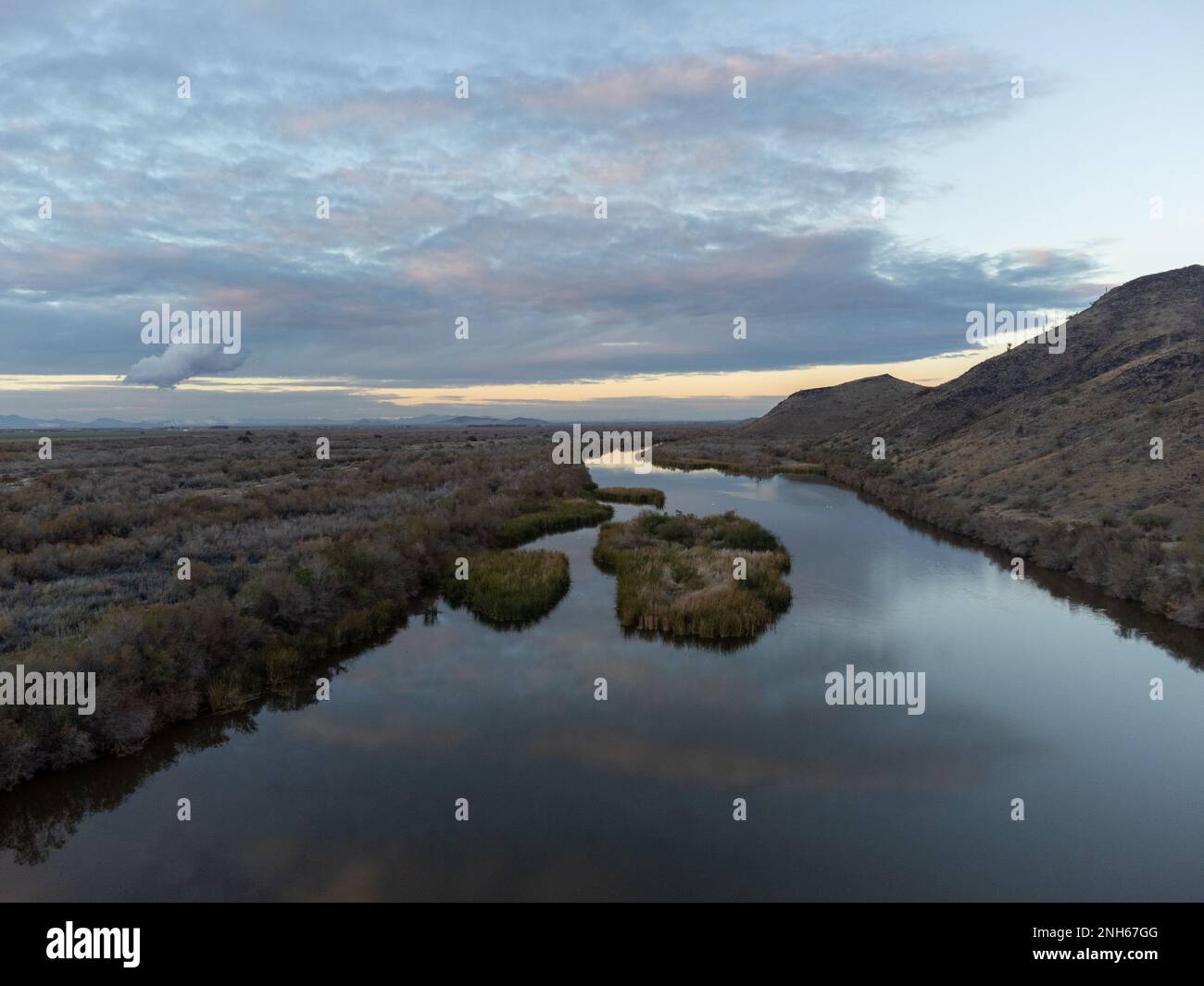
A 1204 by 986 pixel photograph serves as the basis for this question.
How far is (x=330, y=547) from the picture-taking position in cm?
2241

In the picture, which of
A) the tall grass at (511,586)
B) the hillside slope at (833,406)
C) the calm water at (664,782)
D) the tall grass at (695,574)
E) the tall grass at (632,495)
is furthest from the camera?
the hillside slope at (833,406)

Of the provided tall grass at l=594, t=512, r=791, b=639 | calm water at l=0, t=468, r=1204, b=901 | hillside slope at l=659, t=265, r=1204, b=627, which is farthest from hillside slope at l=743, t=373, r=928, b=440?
calm water at l=0, t=468, r=1204, b=901

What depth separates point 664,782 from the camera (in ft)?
39.9

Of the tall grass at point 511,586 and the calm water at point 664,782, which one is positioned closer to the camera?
the calm water at point 664,782

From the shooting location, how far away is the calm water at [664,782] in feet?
31.6

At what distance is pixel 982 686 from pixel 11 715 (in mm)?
20784

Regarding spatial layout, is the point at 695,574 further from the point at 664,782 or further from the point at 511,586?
the point at 664,782

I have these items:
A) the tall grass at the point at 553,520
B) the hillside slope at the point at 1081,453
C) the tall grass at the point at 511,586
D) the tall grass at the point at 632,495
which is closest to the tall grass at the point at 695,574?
the tall grass at the point at 511,586

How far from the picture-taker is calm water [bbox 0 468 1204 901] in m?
9.63

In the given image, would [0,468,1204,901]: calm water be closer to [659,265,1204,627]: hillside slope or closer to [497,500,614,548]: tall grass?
[659,265,1204,627]: hillside slope

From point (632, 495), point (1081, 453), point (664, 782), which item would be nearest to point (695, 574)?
point (664, 782)

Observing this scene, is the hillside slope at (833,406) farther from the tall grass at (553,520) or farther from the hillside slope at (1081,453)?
the tall grass at (553,520)
